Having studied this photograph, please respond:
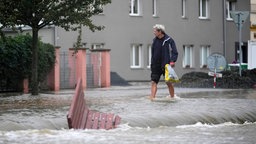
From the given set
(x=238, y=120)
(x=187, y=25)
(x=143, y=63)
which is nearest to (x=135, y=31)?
(x=143, y=63)

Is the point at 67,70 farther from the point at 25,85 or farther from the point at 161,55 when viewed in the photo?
the point at 161,55

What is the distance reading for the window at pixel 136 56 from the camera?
41812mm

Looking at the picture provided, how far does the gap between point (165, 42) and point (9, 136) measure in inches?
285

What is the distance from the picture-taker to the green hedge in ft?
75.2

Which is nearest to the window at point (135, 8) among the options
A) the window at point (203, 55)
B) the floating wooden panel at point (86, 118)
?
the window at point (203, 55)

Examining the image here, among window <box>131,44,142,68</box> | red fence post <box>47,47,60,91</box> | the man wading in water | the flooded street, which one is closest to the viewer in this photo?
the flooded street

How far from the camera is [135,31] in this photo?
137 feet

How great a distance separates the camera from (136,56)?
42.2 meters

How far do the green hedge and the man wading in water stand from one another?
746 centimetres

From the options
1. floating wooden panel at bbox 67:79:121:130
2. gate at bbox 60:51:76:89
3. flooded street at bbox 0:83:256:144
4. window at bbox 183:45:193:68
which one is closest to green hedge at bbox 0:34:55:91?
gate at bbox 60:51:76:89

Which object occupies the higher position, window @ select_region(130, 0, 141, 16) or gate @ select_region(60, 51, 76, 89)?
window @ select_region(130, 0, 141, 16)

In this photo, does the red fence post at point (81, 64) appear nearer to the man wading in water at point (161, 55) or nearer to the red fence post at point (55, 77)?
the red fence post at point (55, 77)

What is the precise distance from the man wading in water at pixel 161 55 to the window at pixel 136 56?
80.9 feet

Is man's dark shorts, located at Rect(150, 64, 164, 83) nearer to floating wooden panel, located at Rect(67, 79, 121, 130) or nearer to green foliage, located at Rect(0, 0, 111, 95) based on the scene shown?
green foliage, located at Rect(0, 0, 111, 95)
